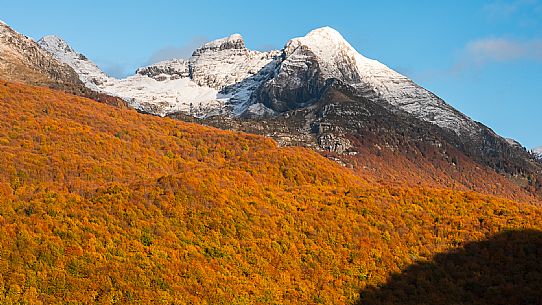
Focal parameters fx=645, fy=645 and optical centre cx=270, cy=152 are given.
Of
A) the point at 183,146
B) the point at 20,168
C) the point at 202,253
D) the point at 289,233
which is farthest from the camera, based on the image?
the point at 183,146

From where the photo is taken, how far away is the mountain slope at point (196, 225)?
45000 millimetres

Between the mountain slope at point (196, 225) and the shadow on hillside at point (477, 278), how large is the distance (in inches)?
54.1

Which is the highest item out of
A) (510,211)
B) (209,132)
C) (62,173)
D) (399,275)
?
(209,132)

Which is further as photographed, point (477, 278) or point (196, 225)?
point (196, 225)

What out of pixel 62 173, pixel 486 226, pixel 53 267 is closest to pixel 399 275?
pixel 486 226

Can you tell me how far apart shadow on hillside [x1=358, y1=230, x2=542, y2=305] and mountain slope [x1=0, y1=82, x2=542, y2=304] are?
1.37m

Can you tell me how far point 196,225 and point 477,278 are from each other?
2332 cm

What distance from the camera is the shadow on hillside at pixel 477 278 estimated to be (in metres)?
49.9

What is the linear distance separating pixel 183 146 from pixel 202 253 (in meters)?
38.7

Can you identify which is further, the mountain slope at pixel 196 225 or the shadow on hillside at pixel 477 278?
the shadow on hillside at pixel 477 278

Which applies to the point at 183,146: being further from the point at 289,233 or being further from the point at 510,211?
the point at 510,211

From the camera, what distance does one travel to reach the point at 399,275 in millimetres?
53062

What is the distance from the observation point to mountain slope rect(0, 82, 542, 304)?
4500cm

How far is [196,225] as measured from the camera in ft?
177
